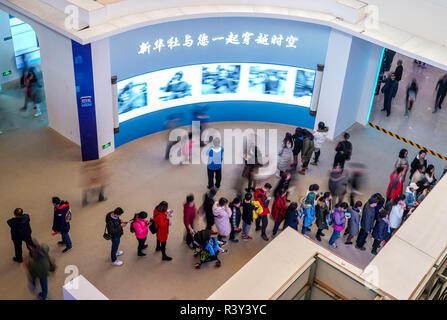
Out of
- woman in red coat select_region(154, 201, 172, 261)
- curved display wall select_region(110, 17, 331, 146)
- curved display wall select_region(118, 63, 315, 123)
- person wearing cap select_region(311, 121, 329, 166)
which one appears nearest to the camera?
woman in red coat select_region(154, 201, 172, 261)

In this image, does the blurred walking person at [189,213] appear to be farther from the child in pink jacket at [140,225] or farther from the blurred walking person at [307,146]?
the blurred walking person at [307,146]

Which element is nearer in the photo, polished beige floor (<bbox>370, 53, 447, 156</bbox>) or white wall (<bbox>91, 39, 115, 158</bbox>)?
white wall (<bbox>91, 39, 115, 158</bbox>)

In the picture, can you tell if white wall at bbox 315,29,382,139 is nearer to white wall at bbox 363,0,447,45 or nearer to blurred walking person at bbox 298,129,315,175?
white wall at bbox 363,0,447,45

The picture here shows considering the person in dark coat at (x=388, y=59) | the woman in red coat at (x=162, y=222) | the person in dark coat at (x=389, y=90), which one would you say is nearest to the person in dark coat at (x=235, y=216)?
the woman in red coat at (x=162, y=222)

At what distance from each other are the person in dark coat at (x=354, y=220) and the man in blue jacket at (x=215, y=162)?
9.90 feet

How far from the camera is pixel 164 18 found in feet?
38.7

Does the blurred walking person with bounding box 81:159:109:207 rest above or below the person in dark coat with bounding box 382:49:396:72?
below

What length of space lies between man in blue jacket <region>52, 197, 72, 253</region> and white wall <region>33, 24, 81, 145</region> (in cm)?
355

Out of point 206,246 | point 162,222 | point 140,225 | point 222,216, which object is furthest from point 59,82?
point 206,246

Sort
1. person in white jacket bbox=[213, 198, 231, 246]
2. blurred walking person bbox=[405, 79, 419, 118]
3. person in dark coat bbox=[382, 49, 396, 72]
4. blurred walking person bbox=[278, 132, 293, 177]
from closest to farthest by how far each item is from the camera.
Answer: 1. person in white jacket bbox=[213, 198, 231, 246]
2. blurred walking person bbox=[278, 132, 293, 177]
3. blurred walking person bbox=[405, 79, 419, 118]
4. person in dark coat bbox=[382, 49, 396, 72]

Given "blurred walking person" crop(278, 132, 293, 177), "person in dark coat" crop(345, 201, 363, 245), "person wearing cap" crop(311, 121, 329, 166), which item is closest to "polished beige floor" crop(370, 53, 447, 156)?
"person wearing cap" crop(311, 121, 329, 166)

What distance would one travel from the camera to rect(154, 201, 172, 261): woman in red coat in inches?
369

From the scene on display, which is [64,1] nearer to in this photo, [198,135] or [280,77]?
[198,135]
